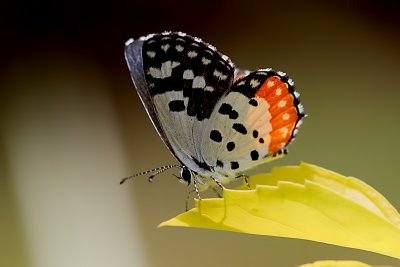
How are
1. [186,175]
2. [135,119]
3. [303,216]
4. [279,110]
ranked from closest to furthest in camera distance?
[303,216] → [279,110] → [186,175] → [135,119]

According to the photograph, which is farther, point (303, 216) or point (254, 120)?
point (254, 120)

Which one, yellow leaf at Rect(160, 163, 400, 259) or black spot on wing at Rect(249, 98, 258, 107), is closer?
yellow leaf at Rect(160, 163, 400, 259)

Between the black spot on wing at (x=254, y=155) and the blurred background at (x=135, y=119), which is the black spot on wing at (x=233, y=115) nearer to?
the black spot on wing at (x=254, y=155)

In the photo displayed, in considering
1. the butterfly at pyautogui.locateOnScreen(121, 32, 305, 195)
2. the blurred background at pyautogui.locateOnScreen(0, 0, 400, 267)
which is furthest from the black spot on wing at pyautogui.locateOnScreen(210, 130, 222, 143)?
the blurred background at pyautogui.locateOnScreen(0, 0, 400, 267)

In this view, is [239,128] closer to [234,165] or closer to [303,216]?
[234,165]

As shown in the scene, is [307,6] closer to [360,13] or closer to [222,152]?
[360,13]

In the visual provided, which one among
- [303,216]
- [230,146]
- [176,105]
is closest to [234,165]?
[230,146]

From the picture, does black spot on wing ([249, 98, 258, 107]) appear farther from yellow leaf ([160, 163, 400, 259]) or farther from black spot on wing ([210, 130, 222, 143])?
yellow leaf ([160, 163, 400, 259])

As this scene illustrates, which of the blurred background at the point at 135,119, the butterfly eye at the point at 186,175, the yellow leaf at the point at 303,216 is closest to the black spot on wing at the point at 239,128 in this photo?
the butterfly eye at the point at 186,175

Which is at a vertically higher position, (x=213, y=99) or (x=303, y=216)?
(x=213, y=99)
